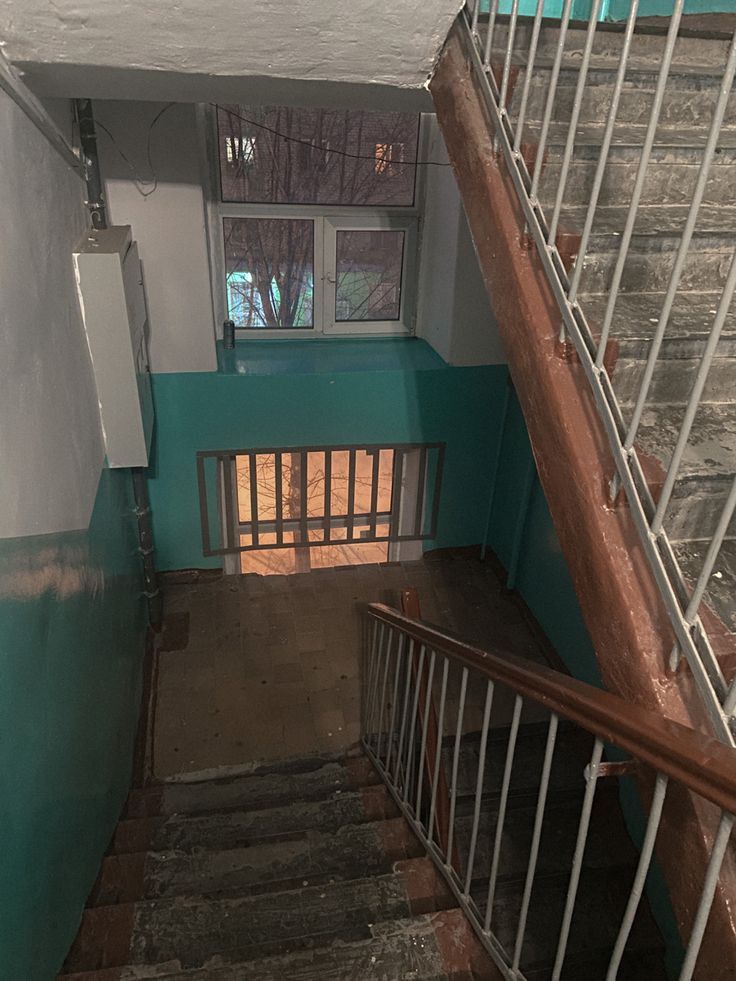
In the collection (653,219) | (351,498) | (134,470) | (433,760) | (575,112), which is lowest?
(351,498)

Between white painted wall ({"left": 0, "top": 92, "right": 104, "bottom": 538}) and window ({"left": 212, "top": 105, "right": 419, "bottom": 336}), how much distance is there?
1594mm

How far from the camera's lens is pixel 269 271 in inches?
169

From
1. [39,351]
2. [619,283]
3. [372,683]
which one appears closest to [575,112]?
[619,283]

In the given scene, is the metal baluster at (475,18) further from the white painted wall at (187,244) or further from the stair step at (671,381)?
the white painted wall at (187,244)

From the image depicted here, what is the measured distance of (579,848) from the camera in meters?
1.17

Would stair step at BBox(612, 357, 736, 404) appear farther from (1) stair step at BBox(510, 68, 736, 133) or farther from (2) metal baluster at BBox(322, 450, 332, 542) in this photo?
(2) metal baluster at BBox(322, 450, 332, 542)

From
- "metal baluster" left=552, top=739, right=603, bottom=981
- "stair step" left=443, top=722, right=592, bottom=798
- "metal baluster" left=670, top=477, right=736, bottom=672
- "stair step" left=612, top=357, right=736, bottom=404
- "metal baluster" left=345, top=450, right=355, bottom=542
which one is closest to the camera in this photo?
"metal baluster" left=670, top=477, right=736, bottom=672

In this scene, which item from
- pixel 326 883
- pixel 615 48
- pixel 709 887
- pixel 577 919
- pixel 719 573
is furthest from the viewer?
pixel 577 919

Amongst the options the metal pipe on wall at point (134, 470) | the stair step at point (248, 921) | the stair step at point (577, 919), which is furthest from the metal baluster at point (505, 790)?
the metal pipe on wall at point (134, 470)

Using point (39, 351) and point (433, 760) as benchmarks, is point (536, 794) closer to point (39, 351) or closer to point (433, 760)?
point (433, 760)

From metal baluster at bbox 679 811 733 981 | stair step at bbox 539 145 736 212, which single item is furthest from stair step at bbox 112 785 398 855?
stair step at bbox 539 145 736 212

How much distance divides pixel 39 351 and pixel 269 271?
262 centimetres

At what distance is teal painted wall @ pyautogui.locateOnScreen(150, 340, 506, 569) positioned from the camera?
13.1 feet

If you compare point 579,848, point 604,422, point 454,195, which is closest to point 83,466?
point 604,422
